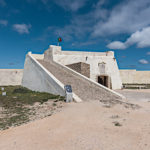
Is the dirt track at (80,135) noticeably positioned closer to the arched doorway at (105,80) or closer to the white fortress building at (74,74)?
the white fortress building at (74,74)

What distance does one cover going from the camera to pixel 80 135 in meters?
3.32

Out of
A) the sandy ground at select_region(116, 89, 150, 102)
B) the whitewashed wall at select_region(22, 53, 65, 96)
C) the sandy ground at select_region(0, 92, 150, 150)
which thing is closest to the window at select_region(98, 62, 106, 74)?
the sandy ground at select_region(116, 89, 150, 102)

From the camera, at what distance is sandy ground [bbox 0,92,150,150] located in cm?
285

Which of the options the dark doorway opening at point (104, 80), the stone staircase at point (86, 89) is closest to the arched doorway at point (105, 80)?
the dark doorway opening at point (104, 80)

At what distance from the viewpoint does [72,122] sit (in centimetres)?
430

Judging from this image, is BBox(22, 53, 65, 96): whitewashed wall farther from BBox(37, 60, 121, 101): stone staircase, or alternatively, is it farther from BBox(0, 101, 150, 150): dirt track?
BBox(0, 101, 150, 150): dirt track

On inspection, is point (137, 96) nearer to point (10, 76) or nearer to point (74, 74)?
point (74, 74)

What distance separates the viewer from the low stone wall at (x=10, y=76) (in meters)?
22.4

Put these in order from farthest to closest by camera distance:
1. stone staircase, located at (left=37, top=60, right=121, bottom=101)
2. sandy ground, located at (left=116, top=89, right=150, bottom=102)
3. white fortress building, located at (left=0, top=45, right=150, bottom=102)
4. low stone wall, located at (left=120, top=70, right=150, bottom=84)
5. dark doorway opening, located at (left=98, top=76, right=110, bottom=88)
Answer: low stone wall, located at (left=120, top=70, right=150, bottom=84) → dark doorway opening, located at (left=98, top=76, right=110, bottom=88) → white fortress building, located at (left=0, top=45, right=150, bottom=102) → sandy ground, located at (left=116, top=89, right=150, bottom=102) → stone staircase, located at (left=37, top=60, right=121, bottom=101)

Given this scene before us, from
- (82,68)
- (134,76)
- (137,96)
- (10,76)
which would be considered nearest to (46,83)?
(82,68)

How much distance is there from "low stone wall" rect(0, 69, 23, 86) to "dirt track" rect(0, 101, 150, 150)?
2104cm

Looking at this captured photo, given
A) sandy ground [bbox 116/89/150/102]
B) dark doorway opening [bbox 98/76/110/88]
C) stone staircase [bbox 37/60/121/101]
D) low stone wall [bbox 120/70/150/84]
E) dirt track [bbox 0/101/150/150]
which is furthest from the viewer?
low stone wall [bbox 120/70/150/84]

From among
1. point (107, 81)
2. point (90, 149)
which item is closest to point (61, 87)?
point (90, 149)

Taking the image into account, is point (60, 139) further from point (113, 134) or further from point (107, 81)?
point (107, 81)
